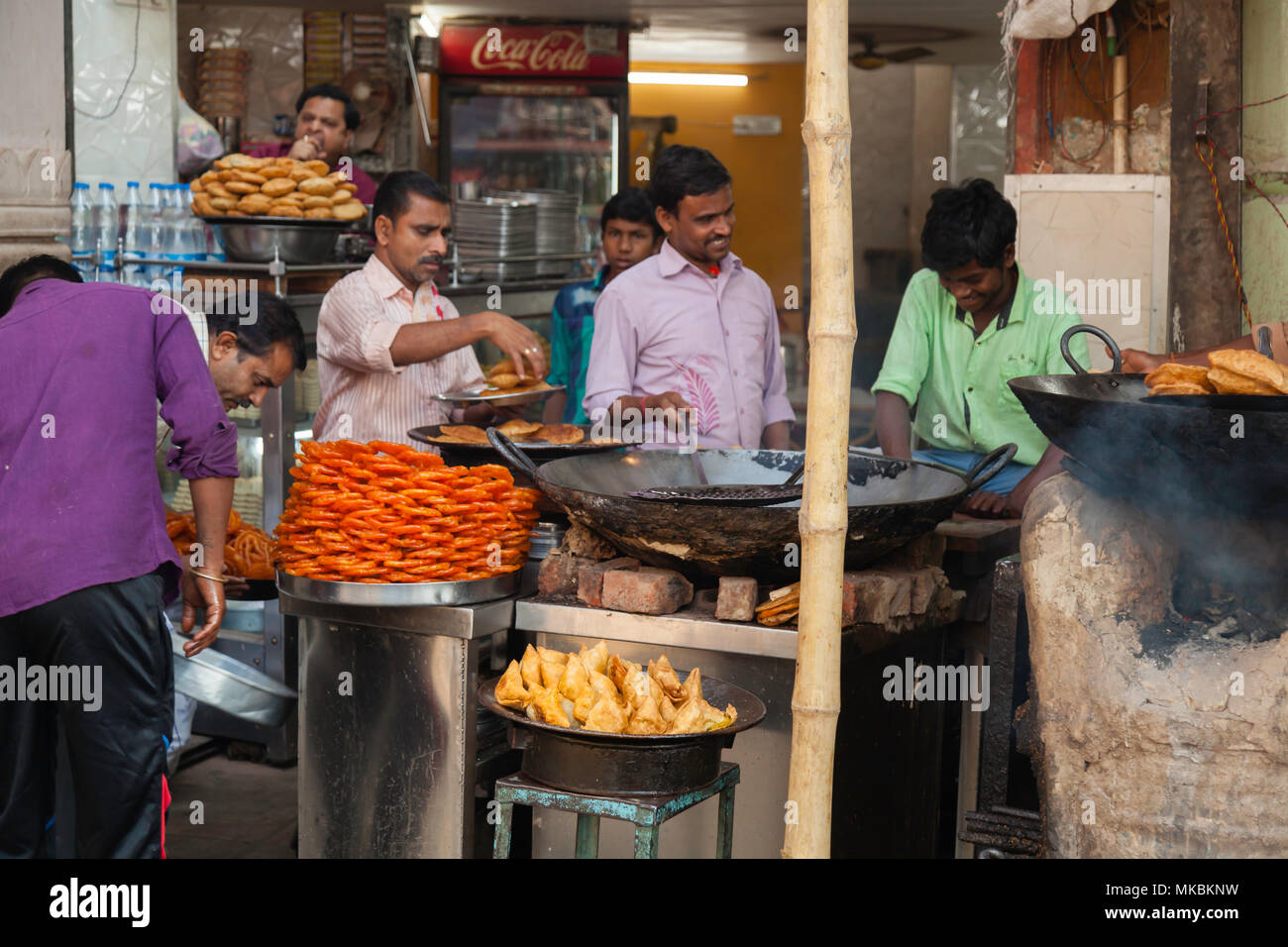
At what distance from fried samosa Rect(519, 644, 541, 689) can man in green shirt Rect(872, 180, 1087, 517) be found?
1577 mm

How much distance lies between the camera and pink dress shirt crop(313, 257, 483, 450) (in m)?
3.76

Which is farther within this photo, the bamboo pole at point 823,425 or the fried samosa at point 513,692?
the fried samosa at point 513,692

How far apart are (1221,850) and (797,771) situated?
29.1 inches

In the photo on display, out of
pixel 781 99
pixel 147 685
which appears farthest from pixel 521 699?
pixel 781 99

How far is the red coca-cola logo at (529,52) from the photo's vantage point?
31.1 ft

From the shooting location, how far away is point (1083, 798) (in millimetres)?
2402

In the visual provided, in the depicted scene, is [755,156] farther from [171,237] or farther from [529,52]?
[171,237]

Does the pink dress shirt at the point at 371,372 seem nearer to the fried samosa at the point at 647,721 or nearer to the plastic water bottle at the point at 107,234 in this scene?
the plastic water bottle at the point at 107,234

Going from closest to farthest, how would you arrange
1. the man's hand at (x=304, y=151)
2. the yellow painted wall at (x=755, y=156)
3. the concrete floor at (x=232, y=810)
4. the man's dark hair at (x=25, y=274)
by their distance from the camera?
1. the man's dark hair at (x=25, y=274)
2. the concrete floor at (x=232, y=810)
3. the man's hand at (x=304, y=151)
4. the yellow painted wall at (x=755, y=156)

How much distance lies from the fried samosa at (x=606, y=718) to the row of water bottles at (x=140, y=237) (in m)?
3.09

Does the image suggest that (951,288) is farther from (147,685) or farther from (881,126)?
(881,126)

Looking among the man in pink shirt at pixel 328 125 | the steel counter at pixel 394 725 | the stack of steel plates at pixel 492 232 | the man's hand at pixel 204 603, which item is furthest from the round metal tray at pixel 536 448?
the stack of steel plates at pixel 492 232

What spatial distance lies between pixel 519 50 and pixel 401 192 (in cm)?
600

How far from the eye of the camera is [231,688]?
3.84 meters
